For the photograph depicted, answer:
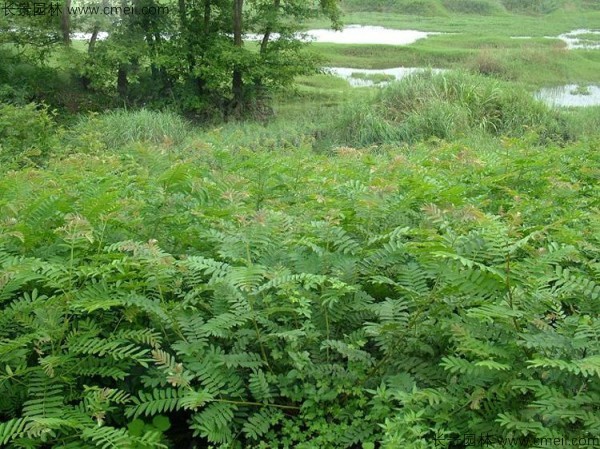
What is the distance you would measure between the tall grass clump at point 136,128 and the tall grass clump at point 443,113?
3.12 m

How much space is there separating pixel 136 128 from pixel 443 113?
5.89m

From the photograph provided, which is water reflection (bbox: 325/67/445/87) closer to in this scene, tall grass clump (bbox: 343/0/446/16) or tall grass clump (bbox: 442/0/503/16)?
tall grass clump (bbox: 343/0/446/16)

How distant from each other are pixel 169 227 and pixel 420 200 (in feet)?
4.51

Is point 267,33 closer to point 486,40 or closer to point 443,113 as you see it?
point 443,113

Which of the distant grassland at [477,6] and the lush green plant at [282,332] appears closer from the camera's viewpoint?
the lush green plant at [282,332]

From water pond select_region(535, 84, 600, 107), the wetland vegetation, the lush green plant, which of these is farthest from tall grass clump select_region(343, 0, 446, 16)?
the lush green plant

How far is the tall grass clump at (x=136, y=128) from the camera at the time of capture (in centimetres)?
1180

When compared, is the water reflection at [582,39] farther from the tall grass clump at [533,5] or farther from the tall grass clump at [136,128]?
the tall grass clump at [136,128]

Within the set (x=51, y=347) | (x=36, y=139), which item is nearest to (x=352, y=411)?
(x=51, y=347)

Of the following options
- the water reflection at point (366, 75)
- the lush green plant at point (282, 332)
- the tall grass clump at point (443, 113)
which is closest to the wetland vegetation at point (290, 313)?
the lush green plant at point (282, 332)

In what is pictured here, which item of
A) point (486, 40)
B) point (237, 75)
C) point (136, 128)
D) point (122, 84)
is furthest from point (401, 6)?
point (136, 128)

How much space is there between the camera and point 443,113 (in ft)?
38.6

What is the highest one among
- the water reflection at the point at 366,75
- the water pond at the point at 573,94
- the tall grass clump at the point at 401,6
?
the tall grass clump at the point at 401,6

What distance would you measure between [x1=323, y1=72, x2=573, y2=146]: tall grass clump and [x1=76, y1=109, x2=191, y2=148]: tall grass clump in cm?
312
